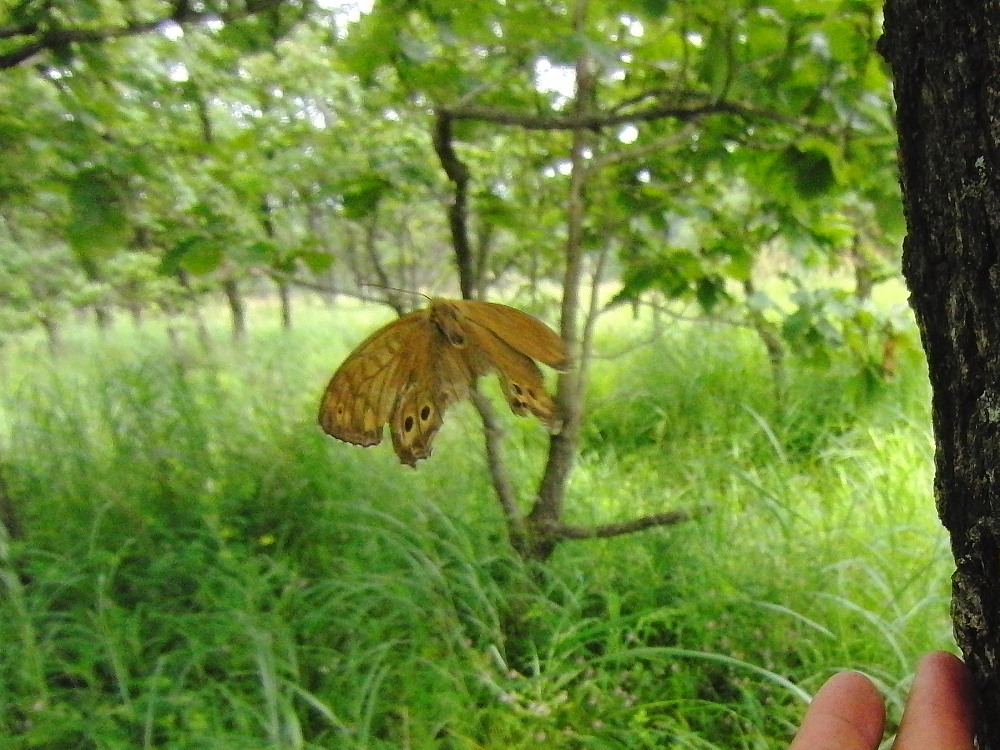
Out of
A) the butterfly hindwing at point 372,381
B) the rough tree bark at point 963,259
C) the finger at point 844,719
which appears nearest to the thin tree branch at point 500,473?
the finger at point 844,719

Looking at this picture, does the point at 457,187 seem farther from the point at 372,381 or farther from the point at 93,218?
the point at 372,381

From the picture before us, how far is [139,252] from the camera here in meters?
2.61

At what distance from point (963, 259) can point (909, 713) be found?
0.40 metres

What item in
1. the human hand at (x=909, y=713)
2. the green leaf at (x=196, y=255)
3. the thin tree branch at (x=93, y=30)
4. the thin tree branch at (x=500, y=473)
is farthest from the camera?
the thin tree branch at (x=500, y=473)

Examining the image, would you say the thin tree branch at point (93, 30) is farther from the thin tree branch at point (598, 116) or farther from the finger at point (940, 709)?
the finger at point (940, 709)

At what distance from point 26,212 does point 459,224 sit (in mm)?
1997

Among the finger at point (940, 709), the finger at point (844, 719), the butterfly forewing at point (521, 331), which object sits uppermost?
the butterfly forewing at point (521, 331)

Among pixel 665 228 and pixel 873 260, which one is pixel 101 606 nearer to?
pixel 665 228

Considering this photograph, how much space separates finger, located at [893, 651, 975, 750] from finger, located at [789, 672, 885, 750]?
53 mm

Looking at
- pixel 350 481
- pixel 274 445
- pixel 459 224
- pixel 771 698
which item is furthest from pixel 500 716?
pixel 274 445

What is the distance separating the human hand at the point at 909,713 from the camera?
564 millimetres

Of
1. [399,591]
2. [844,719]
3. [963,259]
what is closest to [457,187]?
[963,259]

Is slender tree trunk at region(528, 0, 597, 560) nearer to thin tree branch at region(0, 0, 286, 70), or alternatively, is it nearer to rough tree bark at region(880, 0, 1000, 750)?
thin tree branch at region(0, 0, 286, 70)

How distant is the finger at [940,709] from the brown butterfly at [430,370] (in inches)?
19.6
